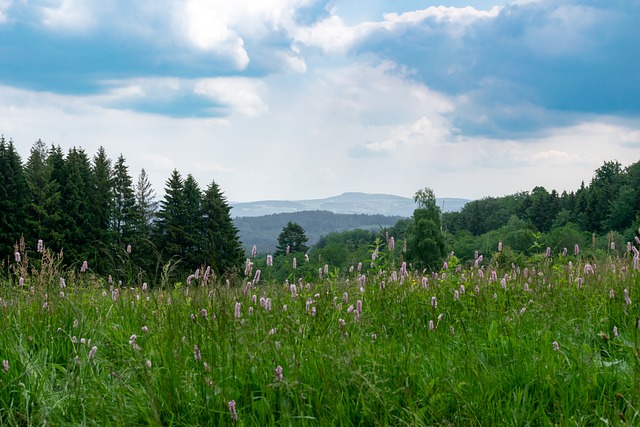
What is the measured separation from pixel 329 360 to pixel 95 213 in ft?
203

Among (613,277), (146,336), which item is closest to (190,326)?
(146,336)

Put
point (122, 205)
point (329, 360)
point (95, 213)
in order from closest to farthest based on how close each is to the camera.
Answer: point (329, 360) < point (95, 213) < point (122, 205)

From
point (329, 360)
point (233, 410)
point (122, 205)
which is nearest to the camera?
point (233, 410)

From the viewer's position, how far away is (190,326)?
432 centimetres

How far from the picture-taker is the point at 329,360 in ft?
11.7

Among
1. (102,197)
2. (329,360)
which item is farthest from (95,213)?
(329,360)

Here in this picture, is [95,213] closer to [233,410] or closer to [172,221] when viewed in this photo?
[172,221]

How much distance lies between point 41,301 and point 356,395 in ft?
11.5

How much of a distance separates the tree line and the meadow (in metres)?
40.4

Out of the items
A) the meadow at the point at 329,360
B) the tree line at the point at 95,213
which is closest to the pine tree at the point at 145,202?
the tree line at the point at 95,213

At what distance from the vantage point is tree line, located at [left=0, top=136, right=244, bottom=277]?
51000 mm

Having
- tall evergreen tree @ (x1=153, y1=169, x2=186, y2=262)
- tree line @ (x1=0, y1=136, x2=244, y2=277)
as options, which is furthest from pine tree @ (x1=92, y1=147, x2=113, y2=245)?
tall evergreen tree @ (x1=153, y1=169, x2=186, y2=262)

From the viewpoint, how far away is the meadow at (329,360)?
3.13 meters

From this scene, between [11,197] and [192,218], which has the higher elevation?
[11,197]
